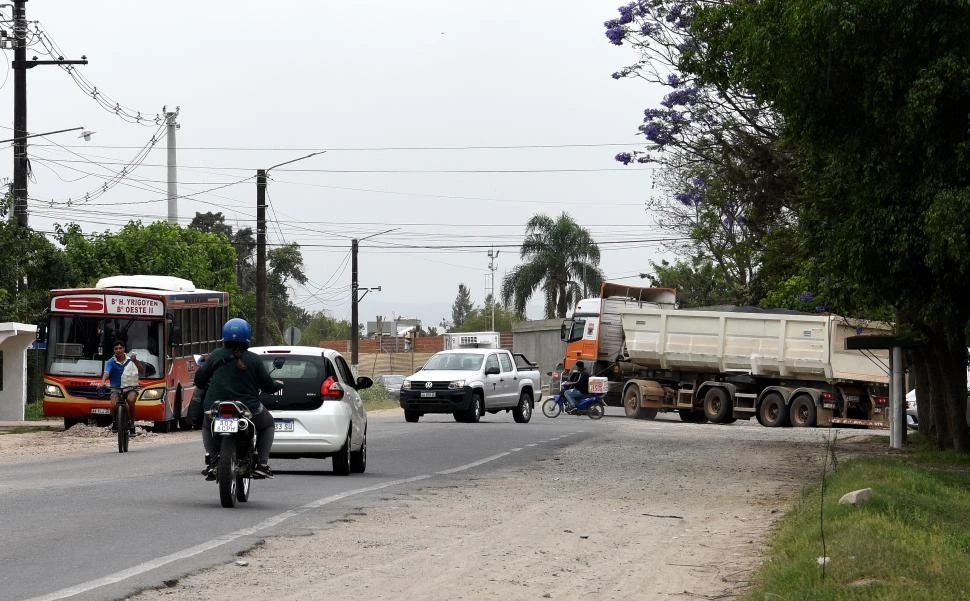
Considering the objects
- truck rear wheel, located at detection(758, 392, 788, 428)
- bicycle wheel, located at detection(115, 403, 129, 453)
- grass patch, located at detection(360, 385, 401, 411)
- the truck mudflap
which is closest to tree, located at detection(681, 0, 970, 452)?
bicycle wheel, located at detection(115, 403, 129, 453)

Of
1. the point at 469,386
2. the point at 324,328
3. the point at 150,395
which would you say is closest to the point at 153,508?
the point at 150,395

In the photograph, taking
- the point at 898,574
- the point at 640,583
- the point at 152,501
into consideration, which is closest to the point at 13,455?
the point at 152,501

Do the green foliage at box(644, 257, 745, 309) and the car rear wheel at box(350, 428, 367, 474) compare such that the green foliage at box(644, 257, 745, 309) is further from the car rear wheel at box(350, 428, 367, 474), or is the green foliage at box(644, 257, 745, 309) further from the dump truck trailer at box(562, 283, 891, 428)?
the car rear wheel at box(350, 428, 367, 474)

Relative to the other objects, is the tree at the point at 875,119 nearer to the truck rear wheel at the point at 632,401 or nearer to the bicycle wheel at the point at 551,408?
the bicycle wheel at the point at 551,408

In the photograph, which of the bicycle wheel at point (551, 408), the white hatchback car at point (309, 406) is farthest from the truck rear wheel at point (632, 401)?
the white hatchback car at point (309, 406)

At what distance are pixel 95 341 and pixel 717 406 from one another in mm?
18994

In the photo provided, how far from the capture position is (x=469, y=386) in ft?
115

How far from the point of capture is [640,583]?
9.64 metres

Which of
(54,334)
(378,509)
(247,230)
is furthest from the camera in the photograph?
(247,230)

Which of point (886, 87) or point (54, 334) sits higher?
point (886, 87)

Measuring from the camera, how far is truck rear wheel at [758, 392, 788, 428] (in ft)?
131

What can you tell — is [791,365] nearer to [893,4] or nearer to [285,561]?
[893,4]

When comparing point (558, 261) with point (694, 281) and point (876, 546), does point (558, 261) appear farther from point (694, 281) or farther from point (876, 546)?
point (876, 546)

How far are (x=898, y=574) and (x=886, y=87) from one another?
9089 millimetres
